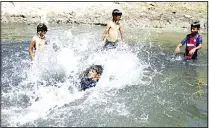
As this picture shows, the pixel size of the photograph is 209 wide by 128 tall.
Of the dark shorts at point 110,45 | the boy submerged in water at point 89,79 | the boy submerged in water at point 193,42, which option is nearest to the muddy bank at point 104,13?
the boy submerged in water at point 193,42

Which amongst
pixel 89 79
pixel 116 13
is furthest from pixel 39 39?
pixel 116 13

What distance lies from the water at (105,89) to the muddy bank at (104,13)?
4.77 m

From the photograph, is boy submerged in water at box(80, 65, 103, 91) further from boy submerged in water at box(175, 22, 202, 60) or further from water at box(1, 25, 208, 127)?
boy submerged in water at box(175, 22, 202, 60)

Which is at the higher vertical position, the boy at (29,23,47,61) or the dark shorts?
the boy at (29,23,47,61)

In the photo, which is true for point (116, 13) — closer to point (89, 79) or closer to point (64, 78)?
point (64, 78)

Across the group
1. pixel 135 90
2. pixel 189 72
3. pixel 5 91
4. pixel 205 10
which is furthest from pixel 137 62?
pixel 205 10

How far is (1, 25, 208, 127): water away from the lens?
598 centimetres

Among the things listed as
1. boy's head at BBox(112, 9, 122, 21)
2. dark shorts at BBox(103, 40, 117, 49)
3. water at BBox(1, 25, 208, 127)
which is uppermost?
boy's head at BBox(112, 9, 122, 21)

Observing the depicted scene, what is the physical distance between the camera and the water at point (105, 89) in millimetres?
5984

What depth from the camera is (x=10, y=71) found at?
8258 millimetres

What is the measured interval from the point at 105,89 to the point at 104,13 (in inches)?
399

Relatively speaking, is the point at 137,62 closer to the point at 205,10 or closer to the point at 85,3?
the point at 85,3

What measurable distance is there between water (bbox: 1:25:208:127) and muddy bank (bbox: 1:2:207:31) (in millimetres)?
4770

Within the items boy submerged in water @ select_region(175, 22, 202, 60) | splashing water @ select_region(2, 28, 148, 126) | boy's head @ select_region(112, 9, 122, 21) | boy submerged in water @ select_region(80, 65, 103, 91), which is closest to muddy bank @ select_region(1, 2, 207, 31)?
splashing water @ select_region(2, 28, 148, 126)
